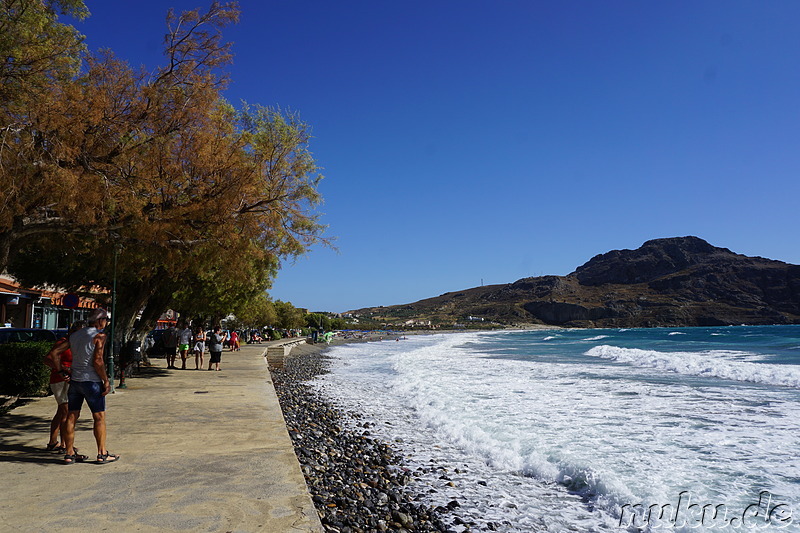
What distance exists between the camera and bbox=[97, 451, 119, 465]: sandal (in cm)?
609

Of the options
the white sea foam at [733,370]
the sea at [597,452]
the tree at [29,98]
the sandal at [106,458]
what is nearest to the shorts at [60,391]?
the sandal at [106,458]

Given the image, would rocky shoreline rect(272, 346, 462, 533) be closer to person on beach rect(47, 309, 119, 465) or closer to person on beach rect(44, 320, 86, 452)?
person on beach rect(47, 309, 119, 465)

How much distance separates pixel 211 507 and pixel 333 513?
4.79 ft

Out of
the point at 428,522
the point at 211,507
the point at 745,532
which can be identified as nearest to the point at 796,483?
the point at 745,532

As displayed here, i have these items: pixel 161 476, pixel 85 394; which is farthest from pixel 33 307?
pixel 161 476

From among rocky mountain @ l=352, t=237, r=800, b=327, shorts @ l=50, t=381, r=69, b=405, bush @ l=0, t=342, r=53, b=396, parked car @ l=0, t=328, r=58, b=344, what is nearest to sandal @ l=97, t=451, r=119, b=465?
shorts @ l=50, t=381, r=69, b=405

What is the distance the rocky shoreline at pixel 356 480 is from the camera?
572cm

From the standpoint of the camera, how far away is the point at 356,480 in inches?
284

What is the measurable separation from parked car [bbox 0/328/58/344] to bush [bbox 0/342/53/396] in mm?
3601

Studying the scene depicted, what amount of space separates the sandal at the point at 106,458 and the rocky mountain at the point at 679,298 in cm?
15816

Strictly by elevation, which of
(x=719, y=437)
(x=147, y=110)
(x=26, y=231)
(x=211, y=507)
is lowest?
(x=719, y=437)

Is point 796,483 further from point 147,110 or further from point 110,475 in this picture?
point 147,110

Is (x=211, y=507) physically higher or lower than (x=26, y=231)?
lower

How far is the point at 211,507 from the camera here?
475 centimetres
